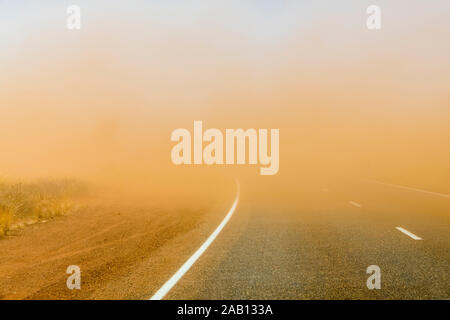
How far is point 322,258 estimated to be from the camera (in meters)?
7.50

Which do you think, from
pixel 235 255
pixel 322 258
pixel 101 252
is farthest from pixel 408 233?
pixel 101 252

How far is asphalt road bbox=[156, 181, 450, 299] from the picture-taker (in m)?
5.58

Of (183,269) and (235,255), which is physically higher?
(183,269)

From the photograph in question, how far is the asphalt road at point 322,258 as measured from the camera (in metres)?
5.58

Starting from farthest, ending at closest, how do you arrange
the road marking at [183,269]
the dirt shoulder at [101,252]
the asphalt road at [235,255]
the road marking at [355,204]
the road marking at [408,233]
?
the road marking at [355,204]
the road marking at [408,233]
the dirt shoulder at [101,252]
the asphalt road at [235,255]
the road marking at [183,269]

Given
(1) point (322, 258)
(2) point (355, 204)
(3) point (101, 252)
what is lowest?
(2) point (355, 204)

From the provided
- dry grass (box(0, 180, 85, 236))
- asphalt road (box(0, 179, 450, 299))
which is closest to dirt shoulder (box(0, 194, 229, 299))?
asphalt road (box(0, 179, 450, 299))

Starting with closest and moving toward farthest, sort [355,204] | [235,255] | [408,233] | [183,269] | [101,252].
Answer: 1. [183,269]
2. [235,255]
3. [101,252]
4. [408,233]
5. [355,204]

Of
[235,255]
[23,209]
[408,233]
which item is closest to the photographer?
[235,255]

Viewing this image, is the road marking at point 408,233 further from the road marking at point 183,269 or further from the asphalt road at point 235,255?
the road marking at point 183,269

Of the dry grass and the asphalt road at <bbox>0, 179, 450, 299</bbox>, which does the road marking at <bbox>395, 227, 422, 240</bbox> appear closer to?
the asphalt road at <bbox>0, 179, 450, 299</bbox>

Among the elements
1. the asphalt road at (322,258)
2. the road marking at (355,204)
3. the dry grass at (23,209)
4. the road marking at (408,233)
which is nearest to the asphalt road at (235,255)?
the asphalt road at (322,258)

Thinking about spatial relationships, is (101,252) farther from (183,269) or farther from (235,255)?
(235,255)
